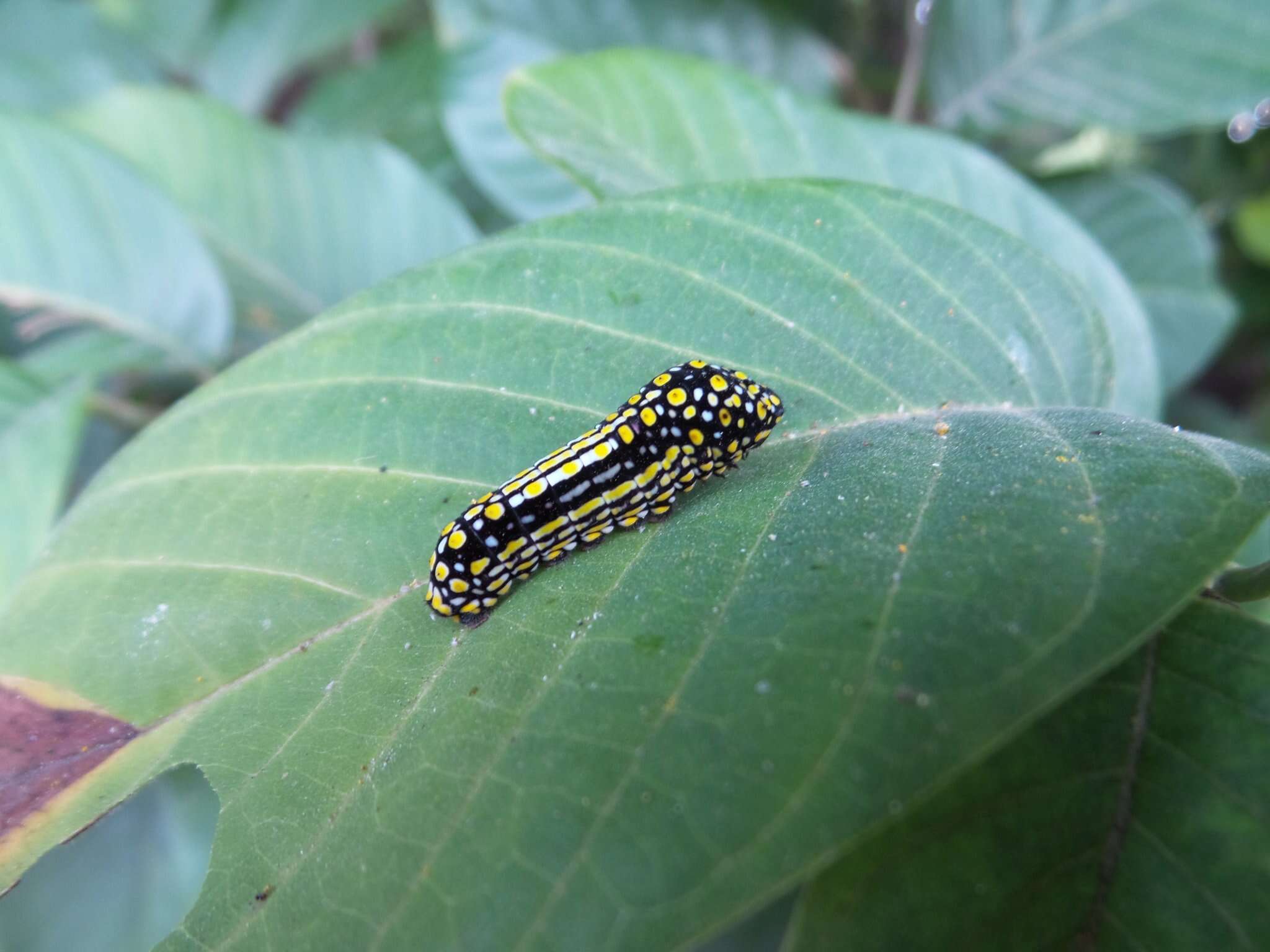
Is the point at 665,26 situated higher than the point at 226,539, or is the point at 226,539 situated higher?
the point at 665,26

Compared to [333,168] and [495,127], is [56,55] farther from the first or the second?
[495,127]

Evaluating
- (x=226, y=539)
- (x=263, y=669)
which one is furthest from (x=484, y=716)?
(x=226, y=539)

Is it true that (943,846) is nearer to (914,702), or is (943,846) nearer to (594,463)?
(914,702)

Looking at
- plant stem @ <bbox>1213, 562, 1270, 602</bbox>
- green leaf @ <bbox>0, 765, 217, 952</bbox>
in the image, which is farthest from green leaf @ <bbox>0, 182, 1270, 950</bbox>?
green leaf @ <bbox>0, 765, 217, 952</bbox>

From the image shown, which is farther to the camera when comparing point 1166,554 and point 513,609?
point 513,609

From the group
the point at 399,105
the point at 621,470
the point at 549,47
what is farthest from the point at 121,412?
the point at 621,470

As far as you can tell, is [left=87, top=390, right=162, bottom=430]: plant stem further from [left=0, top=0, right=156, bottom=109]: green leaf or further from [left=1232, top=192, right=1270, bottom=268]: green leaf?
[left=1232, top=192, right=1270, bottom=268]: green leaf

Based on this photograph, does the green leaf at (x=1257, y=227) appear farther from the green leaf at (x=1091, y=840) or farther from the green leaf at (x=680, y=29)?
the green leaf at (x=1091, y=840)
